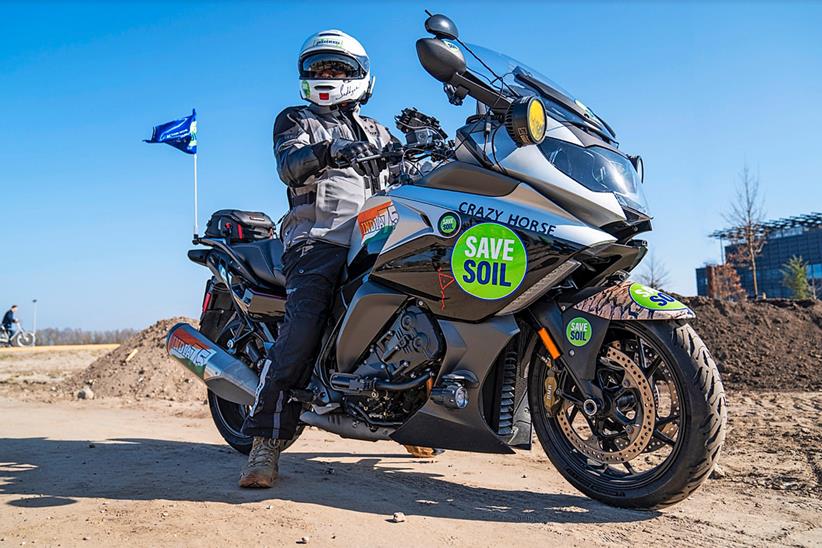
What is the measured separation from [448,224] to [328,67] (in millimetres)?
1561

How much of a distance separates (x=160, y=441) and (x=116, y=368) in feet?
19.4

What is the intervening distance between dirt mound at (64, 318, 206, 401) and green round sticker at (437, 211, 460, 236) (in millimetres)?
6817

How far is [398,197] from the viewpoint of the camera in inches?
149

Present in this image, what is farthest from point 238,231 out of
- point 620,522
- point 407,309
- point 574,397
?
point 620,522

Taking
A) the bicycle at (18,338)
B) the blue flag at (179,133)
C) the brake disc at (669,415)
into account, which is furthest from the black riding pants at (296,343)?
the bicycle at (18,338)

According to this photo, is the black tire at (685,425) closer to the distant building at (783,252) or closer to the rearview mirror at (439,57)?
the rearview mirror at (439,57)

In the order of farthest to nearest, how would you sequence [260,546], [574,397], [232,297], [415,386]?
[232,297], [415,386], [574,397], [260,546]

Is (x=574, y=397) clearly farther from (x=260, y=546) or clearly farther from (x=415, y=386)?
(x=260, y=546)

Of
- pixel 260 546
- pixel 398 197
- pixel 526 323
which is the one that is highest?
pixel 398 197

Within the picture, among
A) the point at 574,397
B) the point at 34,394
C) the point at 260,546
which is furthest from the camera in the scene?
the point at 34,394

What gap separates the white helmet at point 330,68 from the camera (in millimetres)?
4336

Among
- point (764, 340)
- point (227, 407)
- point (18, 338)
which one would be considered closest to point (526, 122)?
point (227, 407)

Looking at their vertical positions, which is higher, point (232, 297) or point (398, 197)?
point (398, 197)

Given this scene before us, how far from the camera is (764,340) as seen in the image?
1012cm
